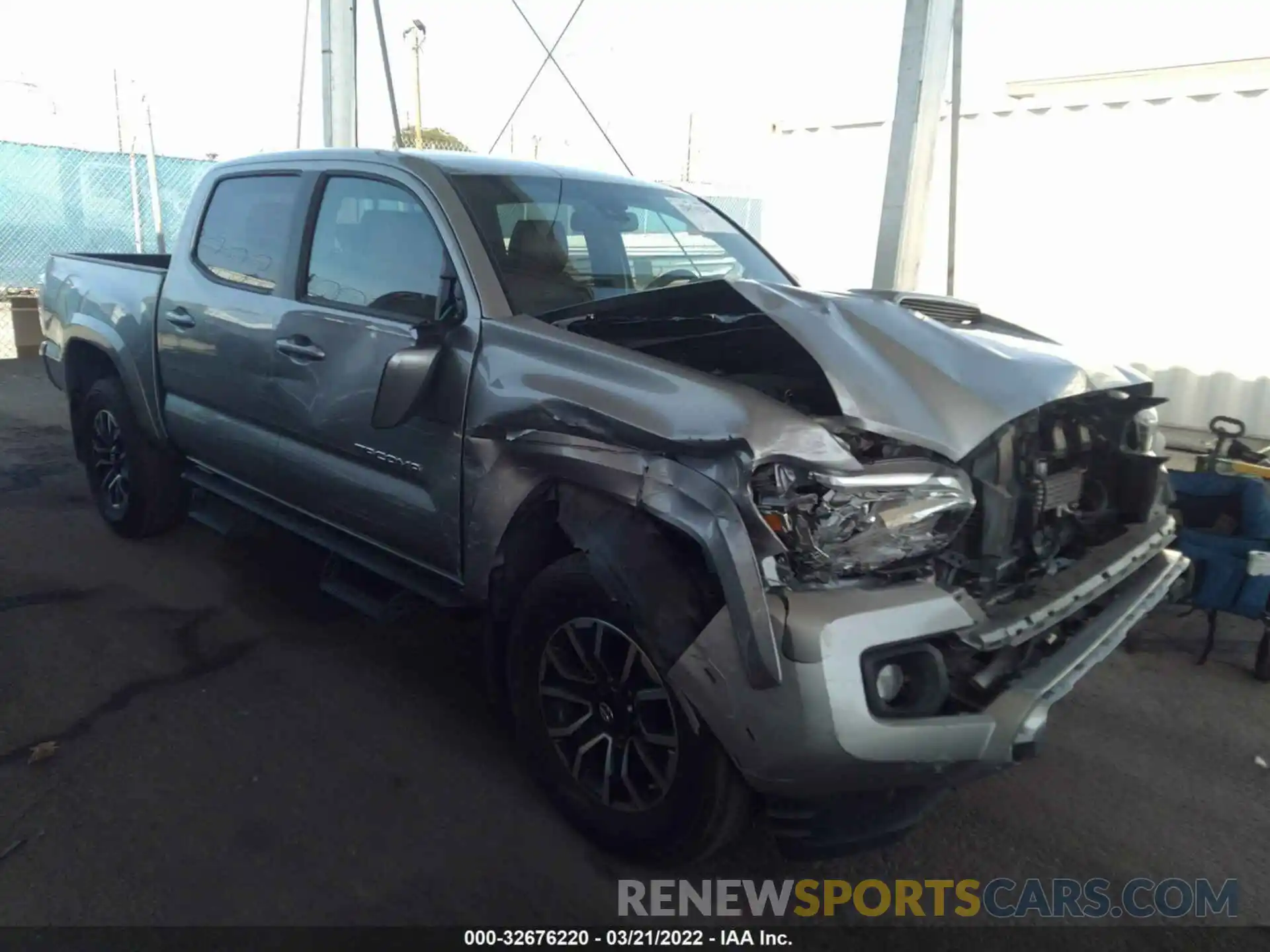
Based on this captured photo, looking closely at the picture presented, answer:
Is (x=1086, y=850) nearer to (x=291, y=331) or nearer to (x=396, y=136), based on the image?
(x=291, y=331)

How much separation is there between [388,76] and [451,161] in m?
3.80

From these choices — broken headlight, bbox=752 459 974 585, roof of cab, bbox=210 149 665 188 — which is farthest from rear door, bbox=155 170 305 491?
broken headlight, bbox=752 459 974 585

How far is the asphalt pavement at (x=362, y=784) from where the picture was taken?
2.58m

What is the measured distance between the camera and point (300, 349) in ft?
11.7

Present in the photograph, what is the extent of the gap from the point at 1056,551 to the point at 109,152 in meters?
13.3

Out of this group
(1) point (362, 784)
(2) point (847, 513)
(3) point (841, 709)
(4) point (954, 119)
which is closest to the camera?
(3) point (841, 709)

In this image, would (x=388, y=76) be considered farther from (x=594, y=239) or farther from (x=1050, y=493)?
(x=1050, y=493)

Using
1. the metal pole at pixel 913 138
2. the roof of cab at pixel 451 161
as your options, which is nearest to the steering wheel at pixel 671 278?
the roof of cab at pixel 451 161

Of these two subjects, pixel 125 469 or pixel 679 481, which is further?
pixel 125 469

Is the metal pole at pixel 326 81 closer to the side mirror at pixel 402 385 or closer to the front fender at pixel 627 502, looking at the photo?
the side mirror at pixel 402 385

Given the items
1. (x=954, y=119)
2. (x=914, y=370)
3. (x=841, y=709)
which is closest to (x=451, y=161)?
(x=914, y=370)

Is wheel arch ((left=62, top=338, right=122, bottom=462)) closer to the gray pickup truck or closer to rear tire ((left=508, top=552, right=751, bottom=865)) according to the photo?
the gray pickup truck

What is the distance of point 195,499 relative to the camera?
15.8ft

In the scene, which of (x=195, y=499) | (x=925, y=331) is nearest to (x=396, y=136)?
(x=195, y=499)
